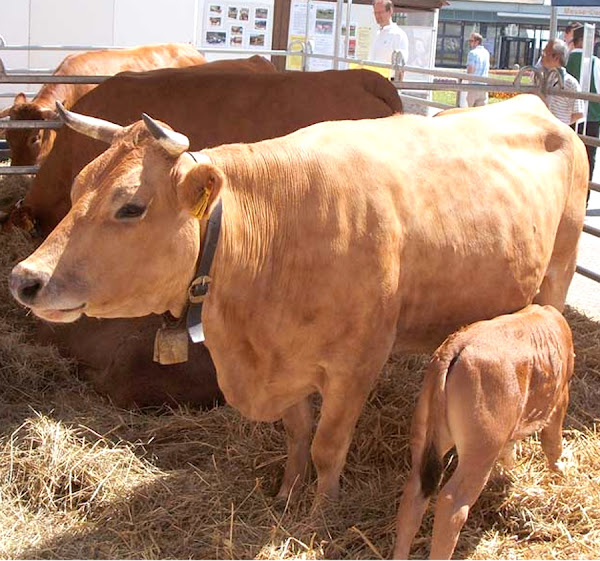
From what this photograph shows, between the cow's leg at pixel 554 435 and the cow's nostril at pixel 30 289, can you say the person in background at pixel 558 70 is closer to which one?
the cow's leg at pixel 554 435

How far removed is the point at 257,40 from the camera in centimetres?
1329

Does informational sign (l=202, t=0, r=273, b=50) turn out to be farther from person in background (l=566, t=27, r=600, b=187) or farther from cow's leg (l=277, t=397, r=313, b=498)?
cow's leg (l=277, t=397, r=313, b=498)

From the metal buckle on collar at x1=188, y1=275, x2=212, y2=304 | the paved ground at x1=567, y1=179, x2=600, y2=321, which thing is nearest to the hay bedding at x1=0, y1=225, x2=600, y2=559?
the metal buckle on collar at x1=188, y1=275, x2=212, y2=304

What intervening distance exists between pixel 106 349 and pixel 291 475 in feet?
4.85

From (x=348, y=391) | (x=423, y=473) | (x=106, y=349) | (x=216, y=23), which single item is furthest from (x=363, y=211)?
(x=216, y=23)

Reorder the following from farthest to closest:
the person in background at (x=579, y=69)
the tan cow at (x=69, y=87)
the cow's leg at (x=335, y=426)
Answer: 1. the person in background at (x=579, y=69)
2. the tan cow at (x=69, y=87)
3. the cow's leg at (x=335, y=426)

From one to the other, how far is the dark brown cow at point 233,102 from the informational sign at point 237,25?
291 inches

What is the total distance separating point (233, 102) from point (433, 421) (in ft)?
9.31

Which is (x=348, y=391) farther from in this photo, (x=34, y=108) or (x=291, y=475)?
(x=34, y=108)

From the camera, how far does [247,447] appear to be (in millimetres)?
4367

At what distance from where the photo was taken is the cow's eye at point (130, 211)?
10.4 feet

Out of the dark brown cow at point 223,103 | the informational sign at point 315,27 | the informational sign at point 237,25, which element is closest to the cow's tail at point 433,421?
the dark brown cow at point 223,103

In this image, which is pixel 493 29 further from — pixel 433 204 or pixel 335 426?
pixel 335 426

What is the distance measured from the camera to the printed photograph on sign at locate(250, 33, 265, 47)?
13.3 meters
